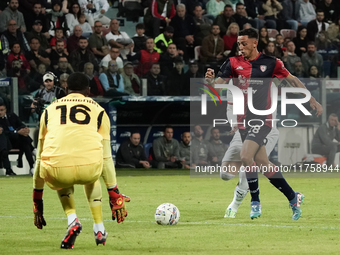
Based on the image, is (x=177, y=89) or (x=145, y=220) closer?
(x=145, y=220)

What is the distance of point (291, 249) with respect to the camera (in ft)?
19.3

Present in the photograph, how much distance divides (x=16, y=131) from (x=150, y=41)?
186 inches

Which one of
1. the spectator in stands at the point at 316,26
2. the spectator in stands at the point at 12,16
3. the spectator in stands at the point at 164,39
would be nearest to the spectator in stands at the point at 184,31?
the spectator in stands at the point at 164,39

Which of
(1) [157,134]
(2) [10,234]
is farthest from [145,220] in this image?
(1) [157,134]

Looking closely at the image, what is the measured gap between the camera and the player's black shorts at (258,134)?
8078 millimetres

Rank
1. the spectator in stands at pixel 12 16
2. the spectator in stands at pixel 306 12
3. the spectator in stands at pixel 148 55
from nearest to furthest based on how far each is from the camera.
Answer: the spectator in stands at pixel 12 16 → the spectator in stands at pixel 148 55 → the spectator in stands at pixel 306 12

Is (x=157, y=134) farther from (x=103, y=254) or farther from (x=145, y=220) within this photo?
(x=103, y=254)

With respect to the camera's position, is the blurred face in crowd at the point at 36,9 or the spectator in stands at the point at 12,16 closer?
the spectator in stands at the point at 12,16

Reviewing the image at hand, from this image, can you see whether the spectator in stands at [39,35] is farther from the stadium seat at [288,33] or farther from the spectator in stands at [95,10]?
the stadium seat at [288,33]

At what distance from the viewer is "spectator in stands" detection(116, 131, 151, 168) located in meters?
17.3

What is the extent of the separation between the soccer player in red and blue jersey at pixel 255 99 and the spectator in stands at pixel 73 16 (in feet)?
37.8

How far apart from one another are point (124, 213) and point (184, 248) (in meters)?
0.61

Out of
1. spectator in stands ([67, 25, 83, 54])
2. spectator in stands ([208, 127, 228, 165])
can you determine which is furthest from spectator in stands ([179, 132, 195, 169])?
spectator in stands ([67, 25, 83, 54])

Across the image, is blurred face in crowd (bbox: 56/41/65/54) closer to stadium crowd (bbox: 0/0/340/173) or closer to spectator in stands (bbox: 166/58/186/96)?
stadium crowd (bbox: 0/0/340/173)
